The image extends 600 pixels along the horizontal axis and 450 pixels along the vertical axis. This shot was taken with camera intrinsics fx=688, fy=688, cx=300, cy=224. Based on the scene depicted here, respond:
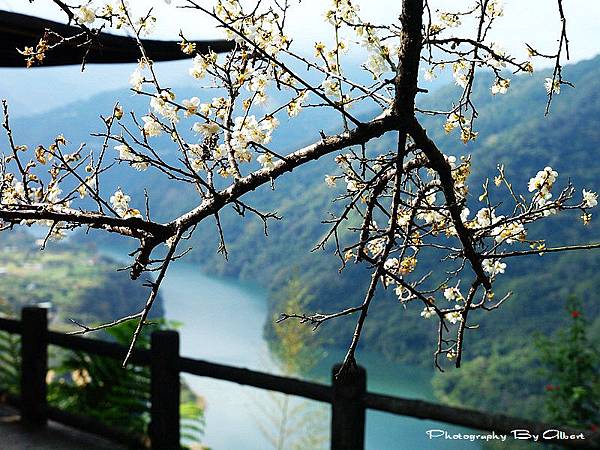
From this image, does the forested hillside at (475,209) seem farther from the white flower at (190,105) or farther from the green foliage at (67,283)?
the white flower at (190,105)

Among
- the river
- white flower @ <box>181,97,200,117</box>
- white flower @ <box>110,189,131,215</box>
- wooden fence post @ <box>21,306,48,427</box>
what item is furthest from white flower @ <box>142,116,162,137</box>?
the river

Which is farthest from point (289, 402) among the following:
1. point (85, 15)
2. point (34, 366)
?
point (85, 15)

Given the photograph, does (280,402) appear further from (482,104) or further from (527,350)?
(482,104)

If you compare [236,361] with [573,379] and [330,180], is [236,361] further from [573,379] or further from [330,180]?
[330,180]

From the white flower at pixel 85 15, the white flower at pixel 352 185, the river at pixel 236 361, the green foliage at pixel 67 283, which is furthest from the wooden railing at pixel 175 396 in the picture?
the green foliage at pixel 67 283

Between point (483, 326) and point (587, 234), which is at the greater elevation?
point (587, 234)

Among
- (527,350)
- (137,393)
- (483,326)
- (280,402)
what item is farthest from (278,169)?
(483,326)

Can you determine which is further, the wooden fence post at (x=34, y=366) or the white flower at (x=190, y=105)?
the wooden fence post at (x=34, y=366)
